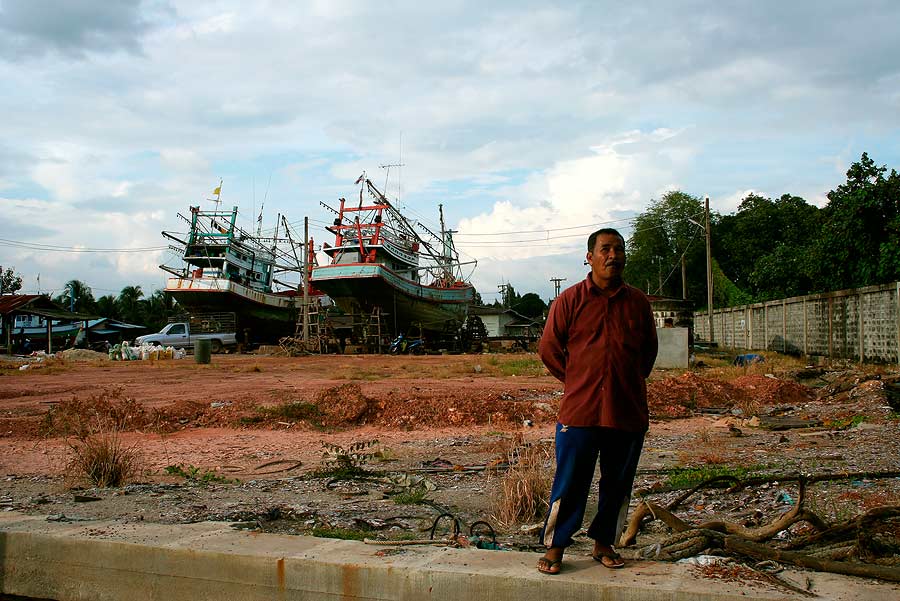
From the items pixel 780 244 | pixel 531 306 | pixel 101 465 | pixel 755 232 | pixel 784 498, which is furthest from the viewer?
pixel 531 306

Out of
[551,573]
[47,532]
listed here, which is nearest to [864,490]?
[551,573]

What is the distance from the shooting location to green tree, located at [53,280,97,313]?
64938mm

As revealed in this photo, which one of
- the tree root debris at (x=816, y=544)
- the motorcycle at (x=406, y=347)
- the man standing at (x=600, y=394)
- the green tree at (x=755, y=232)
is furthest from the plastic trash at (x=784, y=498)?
the green tree at (x=755, y=232)

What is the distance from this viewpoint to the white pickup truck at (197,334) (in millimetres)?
35969

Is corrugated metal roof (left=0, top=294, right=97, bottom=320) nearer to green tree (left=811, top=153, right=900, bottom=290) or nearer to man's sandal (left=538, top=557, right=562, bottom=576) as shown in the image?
green tree (left=811, top=153, right=900, bottom=290)

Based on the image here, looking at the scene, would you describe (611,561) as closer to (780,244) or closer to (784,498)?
(784,498)

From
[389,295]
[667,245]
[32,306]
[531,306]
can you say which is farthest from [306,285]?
[531,306]

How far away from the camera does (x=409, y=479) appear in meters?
6.84

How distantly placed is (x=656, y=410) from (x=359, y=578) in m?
9.23

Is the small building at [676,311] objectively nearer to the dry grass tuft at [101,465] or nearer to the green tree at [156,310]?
the dry grass tuft at [101,465]

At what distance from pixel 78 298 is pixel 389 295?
1582 inches

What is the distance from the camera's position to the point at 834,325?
795 inches

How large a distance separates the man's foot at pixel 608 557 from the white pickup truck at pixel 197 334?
34.5 m

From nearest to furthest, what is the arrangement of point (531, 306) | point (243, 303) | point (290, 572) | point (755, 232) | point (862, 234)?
1. point (290, 572)
2. point (862, 234)
3. point (243, 303)
4. point (755, 232)
5. point (531, 306)
